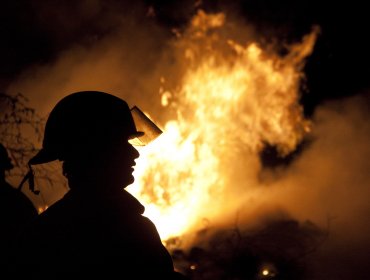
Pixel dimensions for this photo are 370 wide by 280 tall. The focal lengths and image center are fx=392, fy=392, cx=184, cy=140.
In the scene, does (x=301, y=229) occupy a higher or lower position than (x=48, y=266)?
higher

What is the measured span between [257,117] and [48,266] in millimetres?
8568

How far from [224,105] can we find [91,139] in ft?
25.3

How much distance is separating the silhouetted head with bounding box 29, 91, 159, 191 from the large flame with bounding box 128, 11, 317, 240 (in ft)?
22.2

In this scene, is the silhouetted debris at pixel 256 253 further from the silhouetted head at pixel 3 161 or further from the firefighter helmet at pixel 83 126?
the firefighter helmet at pixel 83 126

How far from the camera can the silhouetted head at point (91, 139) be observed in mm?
2609

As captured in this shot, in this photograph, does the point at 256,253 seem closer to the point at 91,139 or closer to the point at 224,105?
the point at 224,105

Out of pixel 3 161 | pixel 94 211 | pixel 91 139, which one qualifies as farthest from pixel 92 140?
pixel 3 161

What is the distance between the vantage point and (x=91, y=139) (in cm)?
266

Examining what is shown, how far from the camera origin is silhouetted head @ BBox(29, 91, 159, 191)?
261 cm

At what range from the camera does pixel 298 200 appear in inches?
349

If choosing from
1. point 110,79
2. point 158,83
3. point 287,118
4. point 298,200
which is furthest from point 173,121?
point 298,200

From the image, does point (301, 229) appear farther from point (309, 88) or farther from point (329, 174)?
point (309, 88)

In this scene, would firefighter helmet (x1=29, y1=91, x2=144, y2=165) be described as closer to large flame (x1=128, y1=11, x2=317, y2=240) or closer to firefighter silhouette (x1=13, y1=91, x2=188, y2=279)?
firefighter silhouette (x1=13, y1=91, x2=188, y2=279)

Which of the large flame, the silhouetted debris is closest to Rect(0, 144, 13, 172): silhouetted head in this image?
the silhouetted debris
